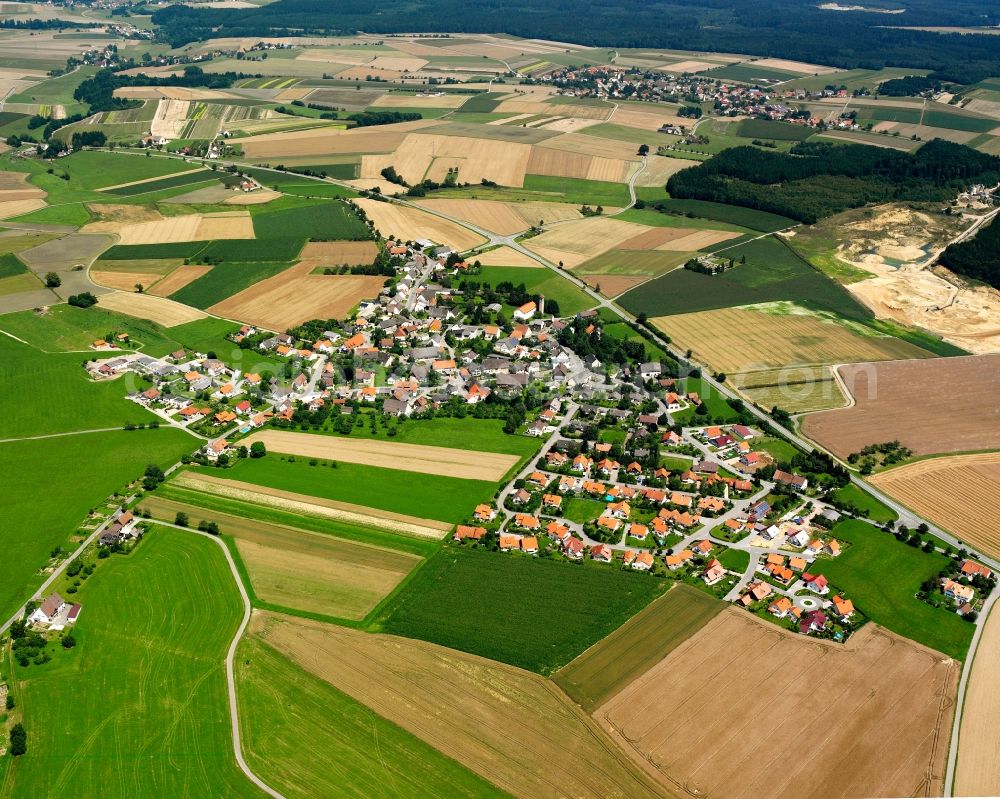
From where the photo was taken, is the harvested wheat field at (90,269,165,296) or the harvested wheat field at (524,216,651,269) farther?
the harvested wheat field at (524,216,651,269)

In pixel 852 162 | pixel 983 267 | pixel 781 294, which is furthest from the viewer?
pixel 852 162

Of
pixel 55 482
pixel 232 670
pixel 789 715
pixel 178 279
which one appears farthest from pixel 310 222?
pixel 789 715

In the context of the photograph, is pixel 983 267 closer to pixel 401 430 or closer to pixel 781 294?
pixel 781 294

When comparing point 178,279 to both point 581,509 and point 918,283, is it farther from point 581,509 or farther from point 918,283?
point 918,283

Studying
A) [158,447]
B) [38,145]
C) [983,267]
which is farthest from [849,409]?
[38,145]

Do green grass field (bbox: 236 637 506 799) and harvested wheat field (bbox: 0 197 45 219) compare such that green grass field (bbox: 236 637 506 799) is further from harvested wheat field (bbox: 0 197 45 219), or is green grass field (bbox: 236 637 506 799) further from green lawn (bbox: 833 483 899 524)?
harvested wheat field (bbox: 0 197 45 219)

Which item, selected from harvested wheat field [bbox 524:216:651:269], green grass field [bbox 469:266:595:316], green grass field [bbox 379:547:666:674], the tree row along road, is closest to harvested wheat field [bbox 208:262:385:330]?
green grass field [bbox 469:266:595:316]
